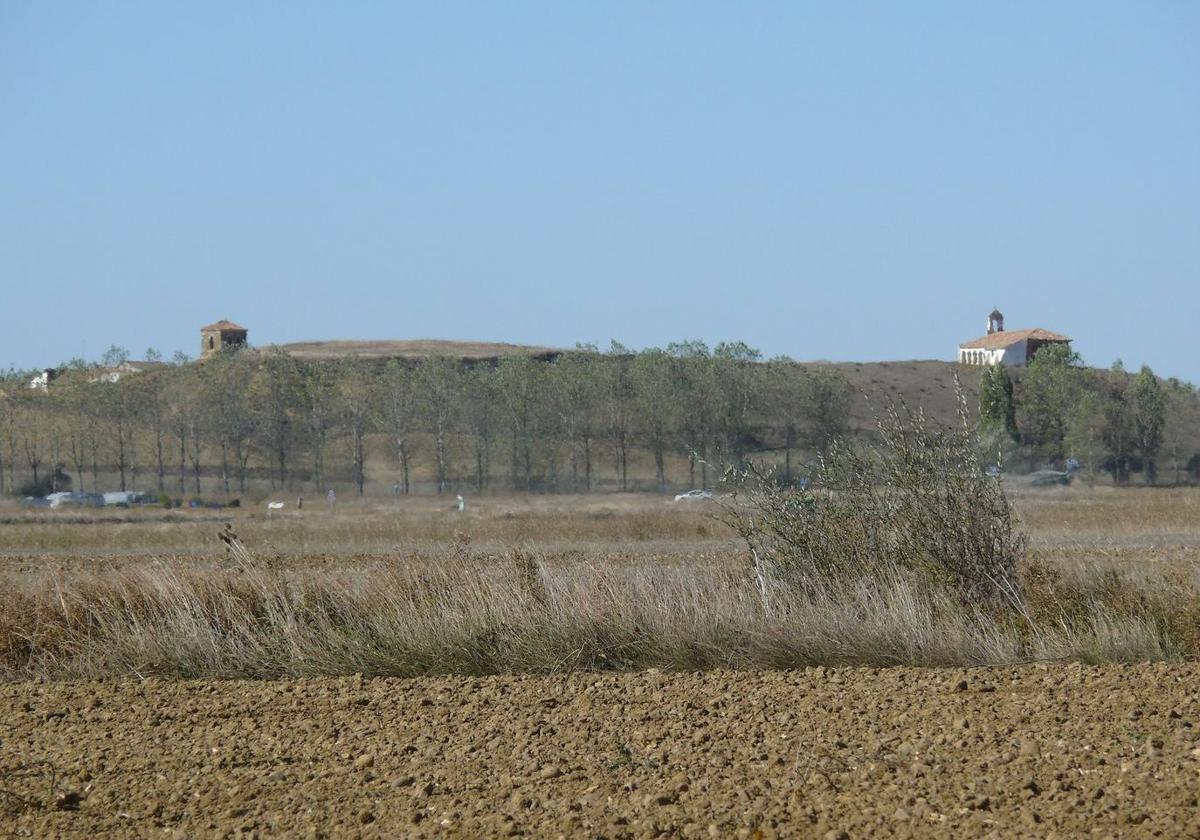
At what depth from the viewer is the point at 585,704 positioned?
10.9m

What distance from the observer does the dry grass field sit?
25.3 feet

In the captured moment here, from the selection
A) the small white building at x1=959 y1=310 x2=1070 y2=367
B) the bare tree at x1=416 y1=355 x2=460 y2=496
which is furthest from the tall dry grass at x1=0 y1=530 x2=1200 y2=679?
the small white building at x1=959 y1=310 x2=1070 y2=367

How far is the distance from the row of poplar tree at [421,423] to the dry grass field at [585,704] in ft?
207

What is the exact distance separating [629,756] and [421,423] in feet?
250

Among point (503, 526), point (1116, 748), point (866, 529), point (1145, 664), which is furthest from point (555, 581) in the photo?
point (503, 526)

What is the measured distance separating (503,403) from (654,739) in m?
73.7

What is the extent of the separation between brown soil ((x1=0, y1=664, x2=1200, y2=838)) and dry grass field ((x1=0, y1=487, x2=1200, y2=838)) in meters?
0.03

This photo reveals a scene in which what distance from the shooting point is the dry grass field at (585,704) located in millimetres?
7711

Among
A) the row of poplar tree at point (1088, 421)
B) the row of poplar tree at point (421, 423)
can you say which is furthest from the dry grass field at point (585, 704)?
the row of poplar tree at point (1088, 421)

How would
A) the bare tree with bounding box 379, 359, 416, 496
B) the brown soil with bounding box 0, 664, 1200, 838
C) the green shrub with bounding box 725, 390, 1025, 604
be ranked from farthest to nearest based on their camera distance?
the bare tree with bounding box 379, 359, 416, 496, the green shrub with bounding box 725, 390, 1025, 604, the brown soil with bounding box 0, 664, 1200, 838

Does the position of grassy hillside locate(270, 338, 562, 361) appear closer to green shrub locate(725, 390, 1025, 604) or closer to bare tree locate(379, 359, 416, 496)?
bare tree locate(379, 359, 416, 496)

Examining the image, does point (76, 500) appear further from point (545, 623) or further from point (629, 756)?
point (629, 756)

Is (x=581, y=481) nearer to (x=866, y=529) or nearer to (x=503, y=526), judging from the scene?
(x=503, y=526)

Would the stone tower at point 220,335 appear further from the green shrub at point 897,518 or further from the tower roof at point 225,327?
the green shrub at point 897,518
